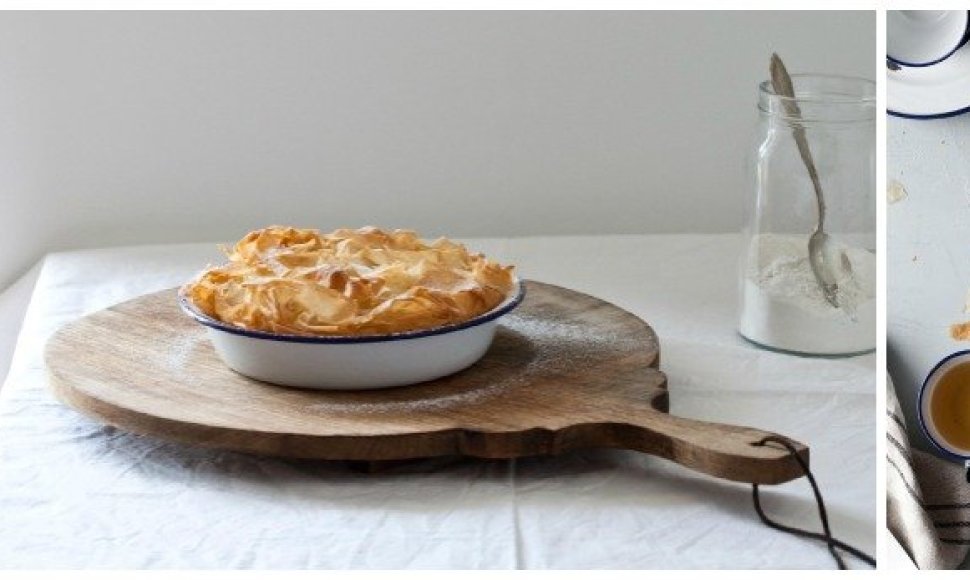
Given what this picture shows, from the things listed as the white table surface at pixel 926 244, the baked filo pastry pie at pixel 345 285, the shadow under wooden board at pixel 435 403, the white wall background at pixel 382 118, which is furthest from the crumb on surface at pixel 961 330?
the white wall background at pixel 382 118

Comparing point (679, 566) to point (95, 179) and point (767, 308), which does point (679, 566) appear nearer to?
point (767, 308)

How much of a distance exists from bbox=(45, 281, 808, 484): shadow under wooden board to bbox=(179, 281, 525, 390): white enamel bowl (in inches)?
0.5

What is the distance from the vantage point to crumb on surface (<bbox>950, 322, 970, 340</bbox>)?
3.84 ft

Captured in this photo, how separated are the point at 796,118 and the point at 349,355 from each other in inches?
19.7

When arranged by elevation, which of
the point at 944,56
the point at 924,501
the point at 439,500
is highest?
the point at 944,56

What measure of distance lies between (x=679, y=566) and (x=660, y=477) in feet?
0.45

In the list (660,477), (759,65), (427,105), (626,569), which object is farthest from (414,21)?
(626,569)

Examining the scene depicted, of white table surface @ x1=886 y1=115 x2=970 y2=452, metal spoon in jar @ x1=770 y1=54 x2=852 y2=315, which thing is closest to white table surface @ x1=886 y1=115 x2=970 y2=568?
white table surface @ x1=886 y1=115 x2=970 y2=452

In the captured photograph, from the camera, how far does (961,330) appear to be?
1.17 m

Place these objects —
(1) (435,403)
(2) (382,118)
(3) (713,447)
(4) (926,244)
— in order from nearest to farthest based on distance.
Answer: (3) (713,447) → (1) (435,403) → (4) (926,244) → (2) (382,118)

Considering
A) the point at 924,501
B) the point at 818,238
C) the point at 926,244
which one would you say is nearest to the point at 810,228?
the point at 818,238

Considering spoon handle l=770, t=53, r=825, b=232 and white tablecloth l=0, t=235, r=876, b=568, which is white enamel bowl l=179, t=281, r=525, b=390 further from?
spoon handle l=770, t=53, r=825, b=232

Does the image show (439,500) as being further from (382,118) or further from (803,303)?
(382,118)

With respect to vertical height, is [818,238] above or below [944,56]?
below
